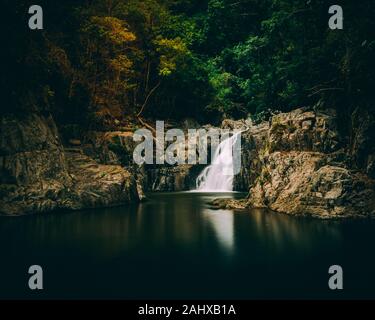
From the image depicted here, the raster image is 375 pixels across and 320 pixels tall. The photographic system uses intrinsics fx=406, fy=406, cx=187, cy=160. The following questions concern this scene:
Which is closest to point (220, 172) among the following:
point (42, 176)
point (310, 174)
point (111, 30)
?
point (111, 30)

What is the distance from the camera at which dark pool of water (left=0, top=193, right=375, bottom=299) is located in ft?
18.5

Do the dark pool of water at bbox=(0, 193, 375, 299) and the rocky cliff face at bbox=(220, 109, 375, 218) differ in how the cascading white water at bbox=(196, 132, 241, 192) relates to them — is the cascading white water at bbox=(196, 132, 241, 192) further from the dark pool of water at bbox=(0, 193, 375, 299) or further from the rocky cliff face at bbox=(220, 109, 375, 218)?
the dark pool of water at bbox=(0, 193, 375, 299)

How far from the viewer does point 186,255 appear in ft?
25.2

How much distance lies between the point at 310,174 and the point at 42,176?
8.78m

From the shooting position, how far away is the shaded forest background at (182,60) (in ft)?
43.9

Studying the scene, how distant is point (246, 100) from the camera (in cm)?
2861

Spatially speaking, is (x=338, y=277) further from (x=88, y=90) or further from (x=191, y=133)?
(x=191, y=133)

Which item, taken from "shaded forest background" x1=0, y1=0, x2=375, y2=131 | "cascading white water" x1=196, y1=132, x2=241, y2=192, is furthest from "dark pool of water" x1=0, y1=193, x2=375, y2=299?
"cascading white water" x1=196, y1=132, x2=241, y2=192

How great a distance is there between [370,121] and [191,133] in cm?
1334

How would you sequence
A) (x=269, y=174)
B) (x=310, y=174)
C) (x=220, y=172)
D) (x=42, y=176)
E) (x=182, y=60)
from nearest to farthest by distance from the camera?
(x=310, y=174)
(x=42, y=176)
(x=269, y=174)
(x=220, y=172)
(x=182, y=60)

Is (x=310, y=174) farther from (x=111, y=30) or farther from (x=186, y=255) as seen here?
(x=111, y=30)

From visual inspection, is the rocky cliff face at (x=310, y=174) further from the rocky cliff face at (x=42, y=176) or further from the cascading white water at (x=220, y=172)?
the cascading white water at (x=220, y=172)

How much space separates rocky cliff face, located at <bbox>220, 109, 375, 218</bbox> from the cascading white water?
21.3 ft
